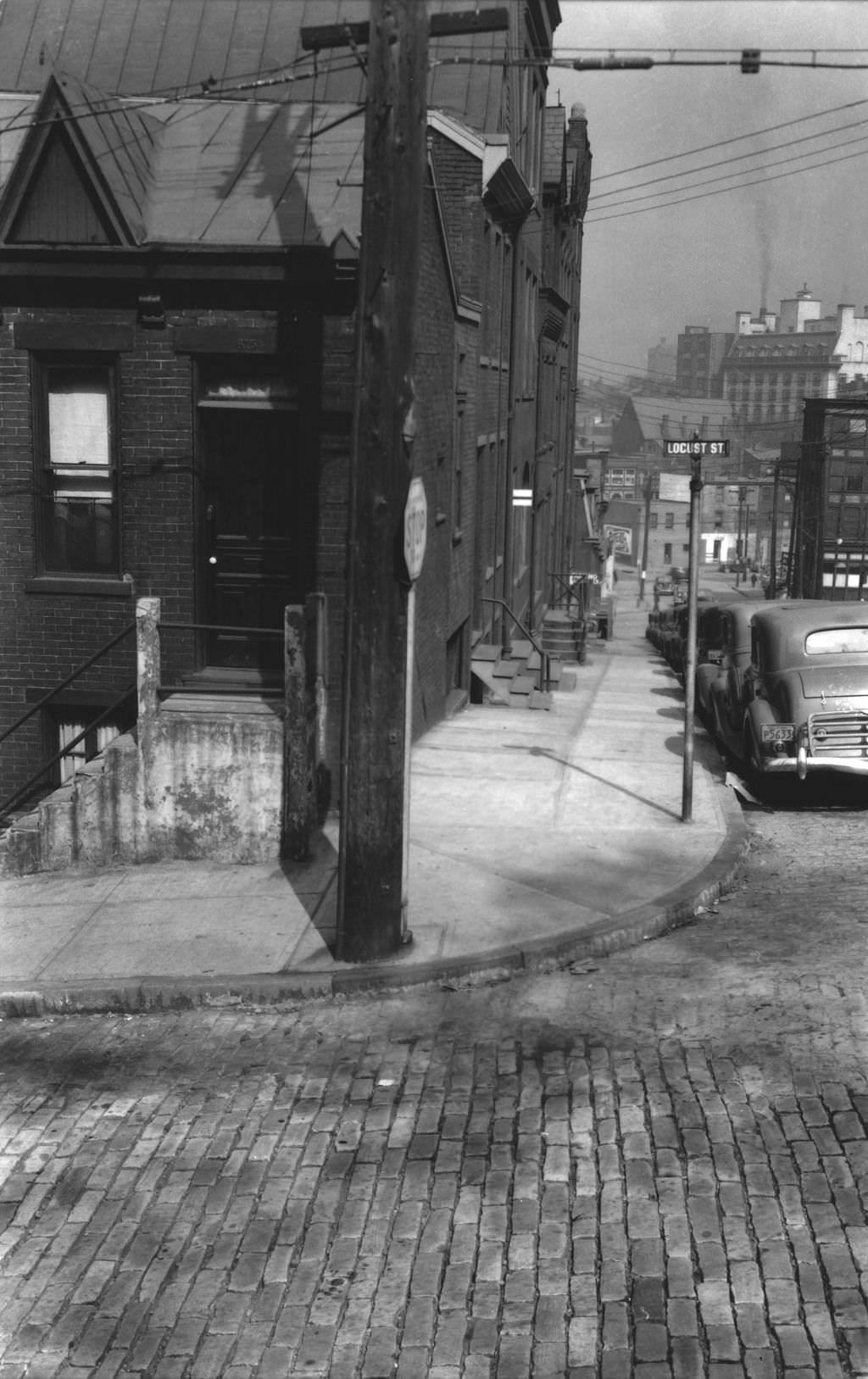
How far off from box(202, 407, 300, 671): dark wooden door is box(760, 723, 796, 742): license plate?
15.0 feet

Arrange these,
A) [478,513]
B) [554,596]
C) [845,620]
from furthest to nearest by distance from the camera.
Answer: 1. [554,596]
2. [478,513]
3. [845,620]

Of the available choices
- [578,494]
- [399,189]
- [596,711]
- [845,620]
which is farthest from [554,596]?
[399,189]

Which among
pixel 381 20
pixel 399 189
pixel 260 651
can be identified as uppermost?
pixel 381 20

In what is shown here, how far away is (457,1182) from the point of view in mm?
6391

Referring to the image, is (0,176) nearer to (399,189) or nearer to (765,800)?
(399,189)

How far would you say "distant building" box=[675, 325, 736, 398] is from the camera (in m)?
162

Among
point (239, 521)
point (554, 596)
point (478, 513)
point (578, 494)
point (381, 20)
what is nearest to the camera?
point (381, 20)

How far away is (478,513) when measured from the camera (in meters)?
22.0

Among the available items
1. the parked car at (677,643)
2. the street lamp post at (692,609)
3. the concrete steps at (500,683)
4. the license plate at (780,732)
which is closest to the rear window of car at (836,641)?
the license plate at (780,732)

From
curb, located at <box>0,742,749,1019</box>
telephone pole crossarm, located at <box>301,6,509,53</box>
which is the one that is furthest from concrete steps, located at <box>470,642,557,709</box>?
telephone pole crossarm, located at <box>301,6,509,53</box>

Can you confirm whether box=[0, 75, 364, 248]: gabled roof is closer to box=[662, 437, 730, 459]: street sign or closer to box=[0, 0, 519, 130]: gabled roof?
box=[662, 437, 730, 459]: street sign

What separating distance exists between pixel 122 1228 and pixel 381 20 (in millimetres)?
6706

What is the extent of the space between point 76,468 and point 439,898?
5.80 meters

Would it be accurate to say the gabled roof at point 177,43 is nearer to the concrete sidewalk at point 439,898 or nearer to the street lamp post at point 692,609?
the street lamp post at point 692,609
